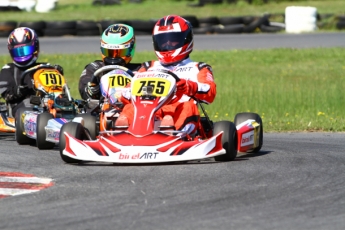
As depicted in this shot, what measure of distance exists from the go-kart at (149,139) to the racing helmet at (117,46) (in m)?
1.72

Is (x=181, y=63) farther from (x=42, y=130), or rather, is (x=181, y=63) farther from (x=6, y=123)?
(x=6, y=123)

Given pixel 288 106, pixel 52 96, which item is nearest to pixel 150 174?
pixel 52 96

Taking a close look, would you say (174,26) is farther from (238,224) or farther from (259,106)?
(259,106)

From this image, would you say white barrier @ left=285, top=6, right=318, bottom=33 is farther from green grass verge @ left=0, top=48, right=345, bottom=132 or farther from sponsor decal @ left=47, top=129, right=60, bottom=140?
sponsor decal @ left=47, top=129, right=60, bottom=140

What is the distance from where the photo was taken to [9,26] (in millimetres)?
23625

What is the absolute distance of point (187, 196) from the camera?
5.18m

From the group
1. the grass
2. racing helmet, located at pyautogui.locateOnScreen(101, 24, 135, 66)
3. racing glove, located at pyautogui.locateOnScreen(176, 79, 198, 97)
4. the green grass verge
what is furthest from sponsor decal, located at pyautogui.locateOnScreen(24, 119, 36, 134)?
the grass

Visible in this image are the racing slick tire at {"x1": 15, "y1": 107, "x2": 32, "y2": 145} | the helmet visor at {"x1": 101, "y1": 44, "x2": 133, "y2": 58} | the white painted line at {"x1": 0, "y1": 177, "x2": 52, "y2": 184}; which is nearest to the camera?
the white painted line at {"x1": 0, "y1": 177, "x2": 52, "y2": 184}

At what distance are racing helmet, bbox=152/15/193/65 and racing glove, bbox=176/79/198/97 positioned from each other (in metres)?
0.58

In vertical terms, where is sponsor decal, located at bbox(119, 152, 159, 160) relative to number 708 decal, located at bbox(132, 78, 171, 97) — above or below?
below

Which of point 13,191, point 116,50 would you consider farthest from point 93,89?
point 13,191

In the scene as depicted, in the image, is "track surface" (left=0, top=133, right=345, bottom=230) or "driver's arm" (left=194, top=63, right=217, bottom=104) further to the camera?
"driver's arm" (left=194, top=63, right=217, bottom=104)

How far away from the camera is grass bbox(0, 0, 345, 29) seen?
97.9ft

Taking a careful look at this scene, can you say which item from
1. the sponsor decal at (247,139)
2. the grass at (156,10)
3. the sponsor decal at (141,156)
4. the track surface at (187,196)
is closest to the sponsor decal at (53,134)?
the track surface at (187,196)
